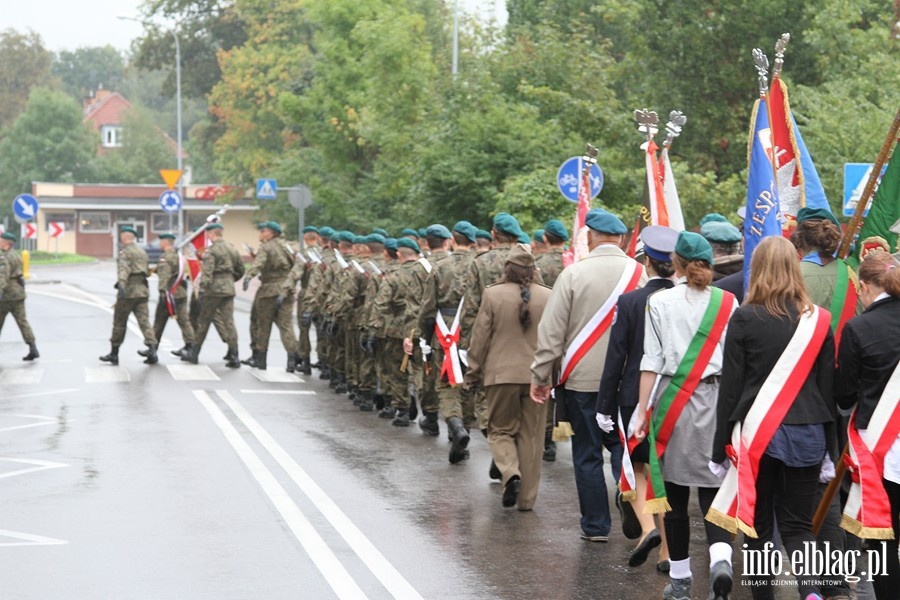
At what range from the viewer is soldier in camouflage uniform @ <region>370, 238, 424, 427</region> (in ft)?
48.8

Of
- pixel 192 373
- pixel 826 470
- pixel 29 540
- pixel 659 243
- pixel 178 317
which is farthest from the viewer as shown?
pixel 178 317

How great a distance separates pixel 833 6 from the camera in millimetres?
24219

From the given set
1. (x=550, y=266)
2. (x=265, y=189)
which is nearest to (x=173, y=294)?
(x=550, y=266)

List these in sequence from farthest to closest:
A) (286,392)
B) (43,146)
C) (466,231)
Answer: (43,146), (286,392), (466,231)

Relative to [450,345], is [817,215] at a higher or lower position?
higher

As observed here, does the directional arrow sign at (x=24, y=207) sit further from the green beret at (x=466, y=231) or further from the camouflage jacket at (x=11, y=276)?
the green beret at (x=466, y=231)

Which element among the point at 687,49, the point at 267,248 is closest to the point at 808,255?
the point at 267,248

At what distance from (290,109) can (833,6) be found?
18.7m

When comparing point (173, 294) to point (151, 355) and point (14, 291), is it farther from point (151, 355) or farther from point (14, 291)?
point (14, 291)

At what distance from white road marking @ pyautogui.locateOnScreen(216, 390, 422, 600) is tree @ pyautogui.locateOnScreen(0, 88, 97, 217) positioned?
3329 inches

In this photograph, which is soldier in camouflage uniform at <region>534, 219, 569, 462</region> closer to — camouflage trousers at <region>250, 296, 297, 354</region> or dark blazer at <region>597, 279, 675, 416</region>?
dark blazer at <region>597, 279, 675, 416</region>

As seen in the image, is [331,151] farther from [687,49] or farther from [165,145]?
[165,145]

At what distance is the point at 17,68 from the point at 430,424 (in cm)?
10230

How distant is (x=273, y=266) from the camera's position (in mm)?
20172
